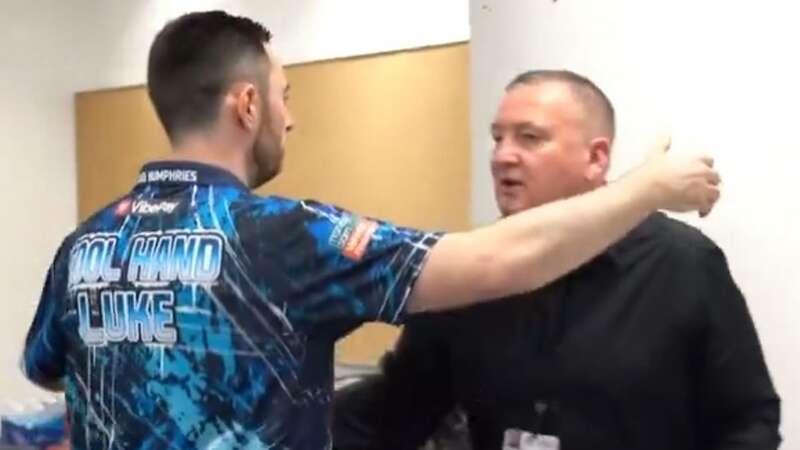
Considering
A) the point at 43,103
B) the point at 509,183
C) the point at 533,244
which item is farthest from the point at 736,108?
the point at 43,103

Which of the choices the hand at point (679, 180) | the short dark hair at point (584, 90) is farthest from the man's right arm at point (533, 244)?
the short dark hair at point (584, 90)

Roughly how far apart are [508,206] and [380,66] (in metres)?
2.28

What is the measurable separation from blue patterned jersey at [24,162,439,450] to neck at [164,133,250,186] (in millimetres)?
18

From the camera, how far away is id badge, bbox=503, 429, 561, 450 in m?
1.74

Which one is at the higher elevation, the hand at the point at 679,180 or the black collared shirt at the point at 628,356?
the hand at the point at 679,180

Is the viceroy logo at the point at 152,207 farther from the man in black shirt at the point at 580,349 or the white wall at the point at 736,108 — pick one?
the white wall at the point at 736,108

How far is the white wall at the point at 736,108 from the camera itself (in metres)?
1.83

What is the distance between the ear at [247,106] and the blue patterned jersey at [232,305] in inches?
3.0

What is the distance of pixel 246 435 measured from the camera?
146 cm

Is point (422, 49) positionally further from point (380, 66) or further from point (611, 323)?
point (611, 323)

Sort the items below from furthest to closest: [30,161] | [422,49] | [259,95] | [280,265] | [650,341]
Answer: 1. [30,161]
2. [422,49]
3. [650,341]
4. [259,95]
5. [280,265]

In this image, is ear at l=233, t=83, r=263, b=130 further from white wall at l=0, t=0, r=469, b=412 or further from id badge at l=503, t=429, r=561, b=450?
white wall at l=0, t=0, r=469, b=412

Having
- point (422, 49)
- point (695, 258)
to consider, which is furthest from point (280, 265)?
point (422, 49)

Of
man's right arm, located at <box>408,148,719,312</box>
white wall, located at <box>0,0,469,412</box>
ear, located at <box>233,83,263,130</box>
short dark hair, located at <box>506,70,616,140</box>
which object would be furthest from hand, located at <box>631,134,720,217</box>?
white wall, located at <box>0,0,469,412</box>
